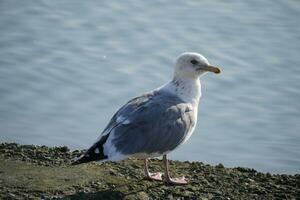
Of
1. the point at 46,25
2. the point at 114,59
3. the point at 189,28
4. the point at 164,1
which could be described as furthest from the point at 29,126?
the point at 164,1

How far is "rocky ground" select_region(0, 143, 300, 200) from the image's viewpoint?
6965 millimetres

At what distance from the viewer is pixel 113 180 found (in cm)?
736

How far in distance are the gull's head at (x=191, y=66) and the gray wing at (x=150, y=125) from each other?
56 cm

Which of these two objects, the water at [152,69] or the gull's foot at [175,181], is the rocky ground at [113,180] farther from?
the water at [152,69]

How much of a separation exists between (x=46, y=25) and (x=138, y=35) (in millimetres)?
1590

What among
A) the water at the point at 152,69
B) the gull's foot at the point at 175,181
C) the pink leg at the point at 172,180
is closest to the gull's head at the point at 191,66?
the pink leg at the point at 172,180

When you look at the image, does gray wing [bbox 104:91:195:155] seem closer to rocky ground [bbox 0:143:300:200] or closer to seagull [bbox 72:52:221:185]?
seagull [bbox 72:52:221:185]

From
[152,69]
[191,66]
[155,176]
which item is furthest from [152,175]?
[152,69]

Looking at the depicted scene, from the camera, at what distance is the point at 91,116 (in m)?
9.68

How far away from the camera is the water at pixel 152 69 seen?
30.9 ft

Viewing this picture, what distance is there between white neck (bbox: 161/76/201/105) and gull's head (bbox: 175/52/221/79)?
62 millimetres

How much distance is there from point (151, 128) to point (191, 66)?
1175 mm

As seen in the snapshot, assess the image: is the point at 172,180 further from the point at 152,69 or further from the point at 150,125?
the point at 152,69

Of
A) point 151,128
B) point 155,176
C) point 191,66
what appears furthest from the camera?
point 191,66
